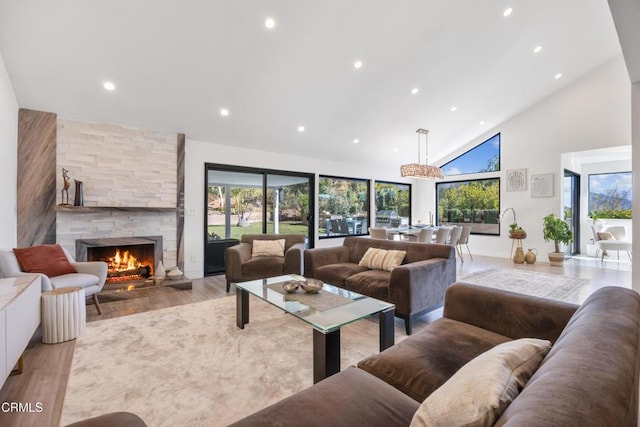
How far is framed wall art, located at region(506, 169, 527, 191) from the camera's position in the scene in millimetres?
6891

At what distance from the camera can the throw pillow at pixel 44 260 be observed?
301 centimetres

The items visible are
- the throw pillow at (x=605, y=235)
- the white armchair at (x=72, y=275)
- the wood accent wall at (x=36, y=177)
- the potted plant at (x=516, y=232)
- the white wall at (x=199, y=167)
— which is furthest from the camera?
the potted plant at (x=516, y=232)

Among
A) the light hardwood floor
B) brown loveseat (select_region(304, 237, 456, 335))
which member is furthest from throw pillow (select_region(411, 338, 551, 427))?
the light hardwood floor

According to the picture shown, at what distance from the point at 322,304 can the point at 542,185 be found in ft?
22.2

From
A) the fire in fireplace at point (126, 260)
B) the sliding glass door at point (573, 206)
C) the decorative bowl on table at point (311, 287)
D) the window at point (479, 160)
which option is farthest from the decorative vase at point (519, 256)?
the fire in fireplace at point (126, 260)

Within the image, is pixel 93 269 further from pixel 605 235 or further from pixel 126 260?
pixel 605 235

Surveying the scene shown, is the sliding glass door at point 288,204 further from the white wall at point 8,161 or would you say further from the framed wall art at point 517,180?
the framed wall art at point 517,180

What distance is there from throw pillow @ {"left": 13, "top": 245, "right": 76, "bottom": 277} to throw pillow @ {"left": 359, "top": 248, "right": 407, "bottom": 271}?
3.44 m

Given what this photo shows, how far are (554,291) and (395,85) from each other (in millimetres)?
3937

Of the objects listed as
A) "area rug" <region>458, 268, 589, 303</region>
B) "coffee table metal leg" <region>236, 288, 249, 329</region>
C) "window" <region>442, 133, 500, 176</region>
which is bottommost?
"area rug" <region>458, 268, 589, 303</region>

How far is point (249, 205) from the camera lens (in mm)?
5688

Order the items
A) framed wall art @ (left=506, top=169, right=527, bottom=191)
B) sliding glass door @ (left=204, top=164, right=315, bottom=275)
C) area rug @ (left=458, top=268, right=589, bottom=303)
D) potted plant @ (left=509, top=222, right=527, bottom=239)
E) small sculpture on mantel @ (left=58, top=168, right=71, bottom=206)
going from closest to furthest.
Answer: small sculpture on mantel @ (left=58, top=168, right=71, bottom=206) → area rug @ (left=458, top=268, right=589, bottom=303) → sliding glass door @ (left=204, top=164, right=315, bottom=275) → potted plant @ (left=509, top=222, right=527, bottom=239) → framed wall art @ (left=506, top=169, right=527, bottom=191)

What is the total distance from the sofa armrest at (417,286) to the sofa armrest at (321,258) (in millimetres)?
1255

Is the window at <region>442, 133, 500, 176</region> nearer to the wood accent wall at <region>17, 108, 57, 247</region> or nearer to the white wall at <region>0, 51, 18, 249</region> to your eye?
the wood accent wall at <region>17, 108, 57, 247</region>
